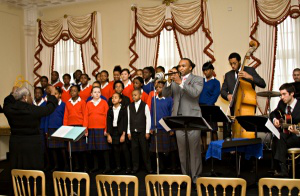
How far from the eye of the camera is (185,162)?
4699 millimetres

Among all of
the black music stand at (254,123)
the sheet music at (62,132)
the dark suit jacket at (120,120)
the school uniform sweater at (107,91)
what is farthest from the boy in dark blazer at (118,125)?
the black music stand at (254,123)

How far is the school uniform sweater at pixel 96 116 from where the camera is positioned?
19.5 feet

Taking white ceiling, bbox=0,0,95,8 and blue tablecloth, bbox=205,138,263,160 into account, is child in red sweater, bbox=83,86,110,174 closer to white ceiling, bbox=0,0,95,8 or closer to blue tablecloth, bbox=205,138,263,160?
blue tablecloth, bbox=205,138,263,160

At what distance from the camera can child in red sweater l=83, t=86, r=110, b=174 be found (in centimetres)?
592

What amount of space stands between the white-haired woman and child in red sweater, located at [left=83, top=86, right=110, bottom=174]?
1.47 meters

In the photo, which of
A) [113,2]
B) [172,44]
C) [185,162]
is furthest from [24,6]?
[185,162]

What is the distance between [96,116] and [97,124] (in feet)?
0.45

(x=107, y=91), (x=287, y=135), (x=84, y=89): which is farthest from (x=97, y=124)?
(x=287, y=135)

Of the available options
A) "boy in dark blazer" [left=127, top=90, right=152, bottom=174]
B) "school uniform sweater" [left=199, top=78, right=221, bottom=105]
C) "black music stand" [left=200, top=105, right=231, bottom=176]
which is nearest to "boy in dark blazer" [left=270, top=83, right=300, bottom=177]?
"black music stand" [left=200, top=105, right=231, bottom=176]

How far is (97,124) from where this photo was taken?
596 cm

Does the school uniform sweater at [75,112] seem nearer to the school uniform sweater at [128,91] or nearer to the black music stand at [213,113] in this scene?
the school uniform sweater at [128,91]

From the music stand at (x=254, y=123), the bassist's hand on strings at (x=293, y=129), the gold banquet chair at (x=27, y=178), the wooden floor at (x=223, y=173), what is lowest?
the wooden floor at (x=223, y=173)

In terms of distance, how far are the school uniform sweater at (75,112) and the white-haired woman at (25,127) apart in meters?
1.55

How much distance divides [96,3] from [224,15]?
3.37 m
